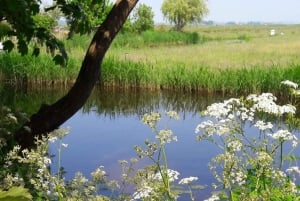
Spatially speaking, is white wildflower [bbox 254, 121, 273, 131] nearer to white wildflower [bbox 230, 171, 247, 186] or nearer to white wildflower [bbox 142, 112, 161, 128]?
white wildflower [bbox 230, 171, 247, 186]

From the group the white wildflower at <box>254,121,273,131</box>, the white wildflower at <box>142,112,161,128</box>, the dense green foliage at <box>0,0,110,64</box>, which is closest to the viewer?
the white wildflower at <box>142,112,161,128</box>

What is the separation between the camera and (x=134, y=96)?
49.1ft

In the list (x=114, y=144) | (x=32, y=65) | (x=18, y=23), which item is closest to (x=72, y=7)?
(x=18, y=23)

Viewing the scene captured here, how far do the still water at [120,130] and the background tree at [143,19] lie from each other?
2898cm

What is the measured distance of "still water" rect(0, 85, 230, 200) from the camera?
850cm

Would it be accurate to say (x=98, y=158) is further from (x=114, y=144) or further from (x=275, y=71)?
(x=275, y=71)

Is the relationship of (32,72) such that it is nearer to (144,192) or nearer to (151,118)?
(151,118)

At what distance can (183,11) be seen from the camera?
58500mm

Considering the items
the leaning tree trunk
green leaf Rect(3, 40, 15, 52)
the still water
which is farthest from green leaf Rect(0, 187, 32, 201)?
the still water

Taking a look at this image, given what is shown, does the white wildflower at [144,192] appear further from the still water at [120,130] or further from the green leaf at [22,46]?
the still water at [120,130]

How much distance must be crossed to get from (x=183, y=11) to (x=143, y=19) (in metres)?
14.2

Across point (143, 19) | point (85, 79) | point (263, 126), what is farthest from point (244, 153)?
point (143, 19)

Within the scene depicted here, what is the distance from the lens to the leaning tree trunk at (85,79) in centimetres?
516

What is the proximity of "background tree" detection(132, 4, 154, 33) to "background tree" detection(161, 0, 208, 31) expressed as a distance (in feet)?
38.5
